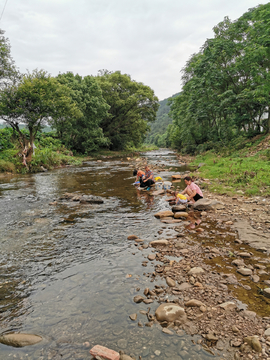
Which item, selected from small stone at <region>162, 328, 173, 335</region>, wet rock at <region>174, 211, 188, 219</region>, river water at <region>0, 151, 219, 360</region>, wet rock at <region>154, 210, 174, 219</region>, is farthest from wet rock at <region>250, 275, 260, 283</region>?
wet rock at <region>154, 210, 174, 219</region>

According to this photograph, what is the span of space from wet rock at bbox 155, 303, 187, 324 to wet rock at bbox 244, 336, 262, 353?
874mm

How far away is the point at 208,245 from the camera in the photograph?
225 inches

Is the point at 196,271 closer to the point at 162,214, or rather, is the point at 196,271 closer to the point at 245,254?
the point at 245,254

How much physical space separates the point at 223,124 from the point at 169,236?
26.9 metres

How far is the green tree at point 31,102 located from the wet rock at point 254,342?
76.1ft

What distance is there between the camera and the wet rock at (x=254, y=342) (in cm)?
271

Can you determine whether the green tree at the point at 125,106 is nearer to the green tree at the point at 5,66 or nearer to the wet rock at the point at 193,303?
the green tree at the point at 5,66

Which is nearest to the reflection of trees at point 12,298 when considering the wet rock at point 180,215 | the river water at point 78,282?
the river water at point 78,282

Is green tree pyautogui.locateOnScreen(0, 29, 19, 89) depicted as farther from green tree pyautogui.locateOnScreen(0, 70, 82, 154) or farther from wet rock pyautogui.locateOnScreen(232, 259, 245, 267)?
wet rock pyautogui.locateOnScreen(232, 259, 245, 267)

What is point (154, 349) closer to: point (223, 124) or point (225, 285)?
point (225, 285)

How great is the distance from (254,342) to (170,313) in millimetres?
1175

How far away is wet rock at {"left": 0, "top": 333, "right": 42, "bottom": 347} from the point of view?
302 cm

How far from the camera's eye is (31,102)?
21.7m

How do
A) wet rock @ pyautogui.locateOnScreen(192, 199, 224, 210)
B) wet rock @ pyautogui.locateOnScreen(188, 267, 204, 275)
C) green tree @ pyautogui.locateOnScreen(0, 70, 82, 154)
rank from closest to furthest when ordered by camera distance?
wet rock @ pyautogui.locateOnScreen(188, 267, 204, 275) < wet rock @ pyautogui.locateOnScreen(192, 199, 224, 210) < green tree @ pyautogui.locateOnScreen(0, 70, 82, 154)
